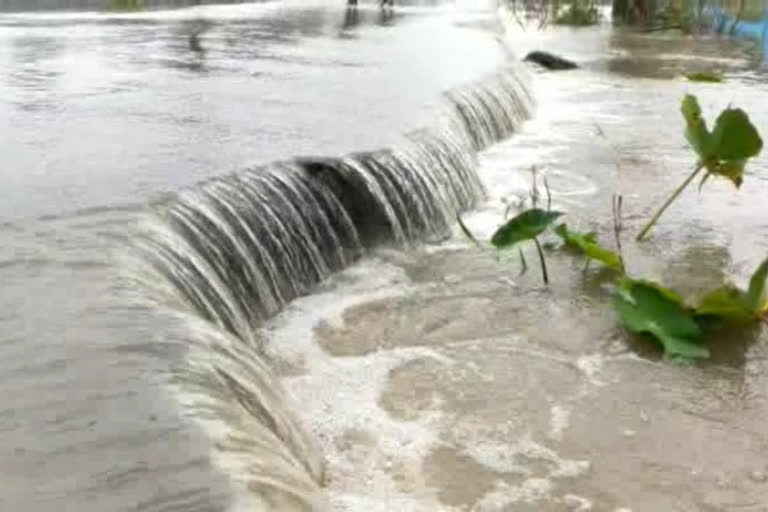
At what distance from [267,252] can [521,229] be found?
37.7 inches

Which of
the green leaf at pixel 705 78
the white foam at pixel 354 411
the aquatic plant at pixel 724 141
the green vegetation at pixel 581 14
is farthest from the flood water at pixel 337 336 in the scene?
the green vegetation at pixel 581 14

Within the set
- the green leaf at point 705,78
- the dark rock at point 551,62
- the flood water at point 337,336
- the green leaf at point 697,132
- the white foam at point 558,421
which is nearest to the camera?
the flood water at point 337,336

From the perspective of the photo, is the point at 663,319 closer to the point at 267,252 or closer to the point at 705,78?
the point at 267,252

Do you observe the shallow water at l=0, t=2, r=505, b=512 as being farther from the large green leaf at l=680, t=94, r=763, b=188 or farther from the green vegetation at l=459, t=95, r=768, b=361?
the large green leaf at l=680, t=94, r=763, b=188

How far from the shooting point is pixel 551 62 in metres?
11.1

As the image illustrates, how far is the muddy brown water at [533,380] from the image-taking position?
8.63ft

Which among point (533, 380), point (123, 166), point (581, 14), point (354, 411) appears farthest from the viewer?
point (581, 14)

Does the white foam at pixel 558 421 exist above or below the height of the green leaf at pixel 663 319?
below

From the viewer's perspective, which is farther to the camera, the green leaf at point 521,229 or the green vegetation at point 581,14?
the green vegetation at point 581,14

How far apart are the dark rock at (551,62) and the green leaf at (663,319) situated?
7616 mm

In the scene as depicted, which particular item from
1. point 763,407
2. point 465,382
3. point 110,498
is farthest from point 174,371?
point 763,407

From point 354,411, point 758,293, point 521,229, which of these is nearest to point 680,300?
point 758,293

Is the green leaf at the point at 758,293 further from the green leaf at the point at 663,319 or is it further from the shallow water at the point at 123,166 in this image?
the shallow water at the point at 123,166

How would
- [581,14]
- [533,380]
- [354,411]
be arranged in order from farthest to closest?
[581,14], [533,380], [354,411]
